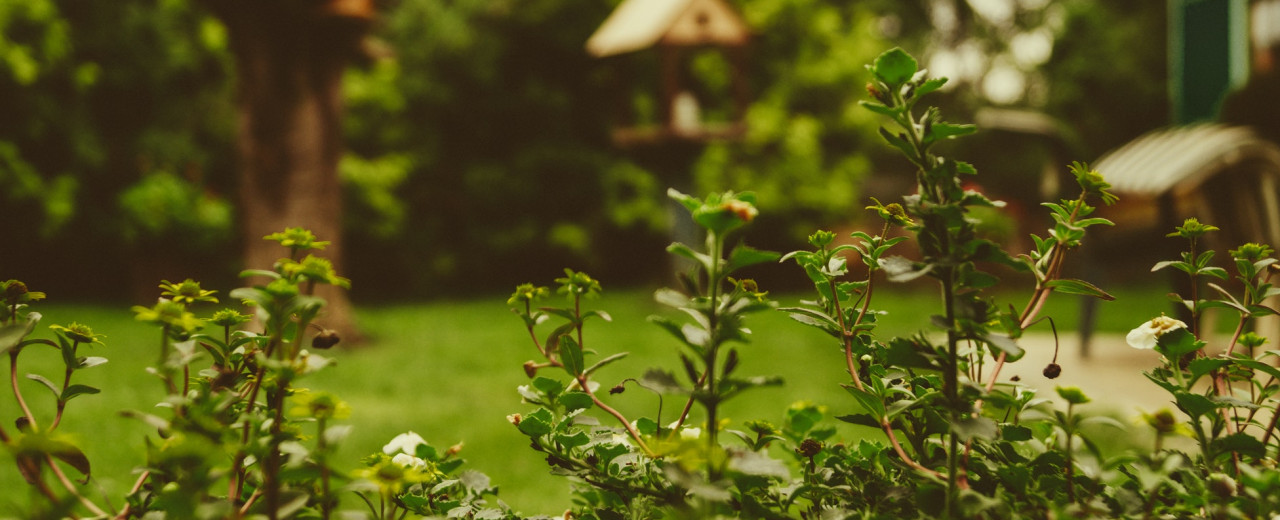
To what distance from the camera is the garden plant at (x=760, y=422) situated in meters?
0.65

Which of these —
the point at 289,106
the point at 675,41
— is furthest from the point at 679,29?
the point at 289,106

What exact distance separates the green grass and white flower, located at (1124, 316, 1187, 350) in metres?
1.10

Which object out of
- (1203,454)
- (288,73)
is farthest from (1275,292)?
(288,73)

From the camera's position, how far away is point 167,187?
7098 mm

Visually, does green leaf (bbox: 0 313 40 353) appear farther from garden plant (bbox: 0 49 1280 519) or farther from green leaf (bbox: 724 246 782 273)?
green leaf (bbox: 724 246 782 273)

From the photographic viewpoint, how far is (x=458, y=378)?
15.5 feet

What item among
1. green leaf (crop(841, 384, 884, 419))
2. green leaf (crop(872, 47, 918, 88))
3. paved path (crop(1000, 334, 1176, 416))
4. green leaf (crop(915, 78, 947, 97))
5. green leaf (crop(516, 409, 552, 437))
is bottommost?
green leaf (crop(841, 384, 884, 419))

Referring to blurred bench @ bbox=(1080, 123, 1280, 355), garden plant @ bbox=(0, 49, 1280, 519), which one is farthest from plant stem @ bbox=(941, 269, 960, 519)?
blurred bench @ bbox=(1080, 123, 1280, 355)

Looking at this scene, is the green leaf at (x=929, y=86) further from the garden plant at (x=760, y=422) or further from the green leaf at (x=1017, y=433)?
the green leaf at (x=1017, y=433)

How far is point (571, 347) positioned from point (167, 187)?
24.2ft

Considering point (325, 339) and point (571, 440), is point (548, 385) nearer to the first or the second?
point (571, 440)

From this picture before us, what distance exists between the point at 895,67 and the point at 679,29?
564cm

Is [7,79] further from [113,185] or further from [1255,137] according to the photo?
[1255,137]

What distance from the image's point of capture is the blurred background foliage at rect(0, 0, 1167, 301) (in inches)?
278
